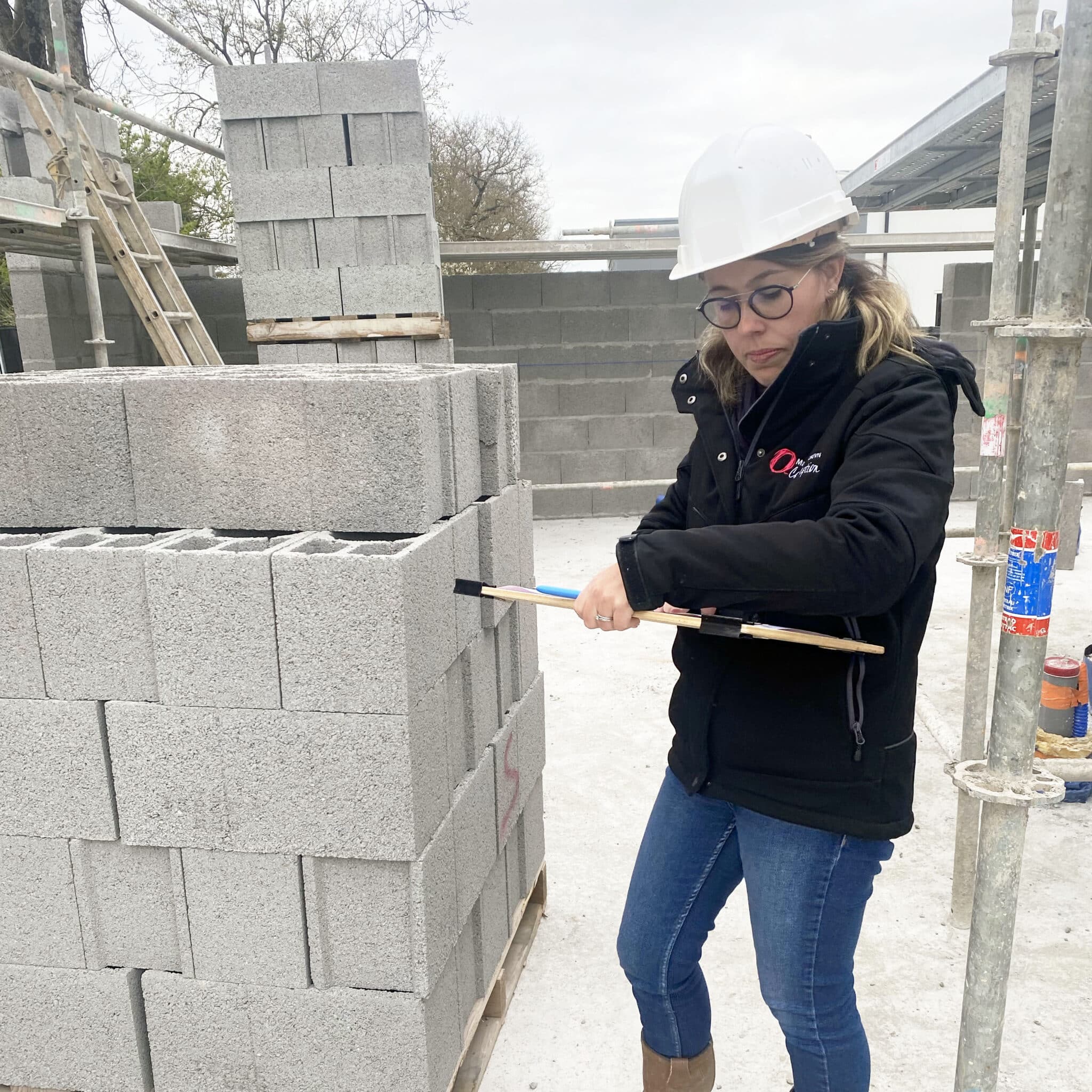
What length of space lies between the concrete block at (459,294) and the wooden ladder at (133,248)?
2.44m

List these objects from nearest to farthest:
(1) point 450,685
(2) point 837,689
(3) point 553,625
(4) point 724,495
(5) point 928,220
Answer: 1. (2) point 837,689
2. (4) point 724,495
3. (1) point 450,685
4. (3) point 553,625
5. (5) point 928,220

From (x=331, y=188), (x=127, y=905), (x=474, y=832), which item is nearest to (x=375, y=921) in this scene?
(x=474, y=832)

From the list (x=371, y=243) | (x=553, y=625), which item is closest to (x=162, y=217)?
(x=371, y=243)

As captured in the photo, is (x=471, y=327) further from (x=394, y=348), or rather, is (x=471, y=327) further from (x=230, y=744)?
(x=230, y=744)

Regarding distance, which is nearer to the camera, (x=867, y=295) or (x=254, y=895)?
(x=867, y=295)

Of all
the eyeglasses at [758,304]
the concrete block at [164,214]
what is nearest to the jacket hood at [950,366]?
the eyeglasses at [758,304]

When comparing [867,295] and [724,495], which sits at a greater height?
[867,295]

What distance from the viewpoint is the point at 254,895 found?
81.4 inches

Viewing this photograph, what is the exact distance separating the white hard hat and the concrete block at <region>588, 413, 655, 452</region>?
7545mm

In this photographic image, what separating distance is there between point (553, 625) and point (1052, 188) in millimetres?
4893

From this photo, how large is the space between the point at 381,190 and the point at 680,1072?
5.57 metres

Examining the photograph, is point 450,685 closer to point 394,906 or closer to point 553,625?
point 394,906

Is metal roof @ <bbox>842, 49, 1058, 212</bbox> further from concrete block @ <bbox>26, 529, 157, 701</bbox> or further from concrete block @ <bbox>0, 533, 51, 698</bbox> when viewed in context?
concrete block @ <bbox>0, 533, 51, 698</bbox>

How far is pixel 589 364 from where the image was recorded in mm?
9242
